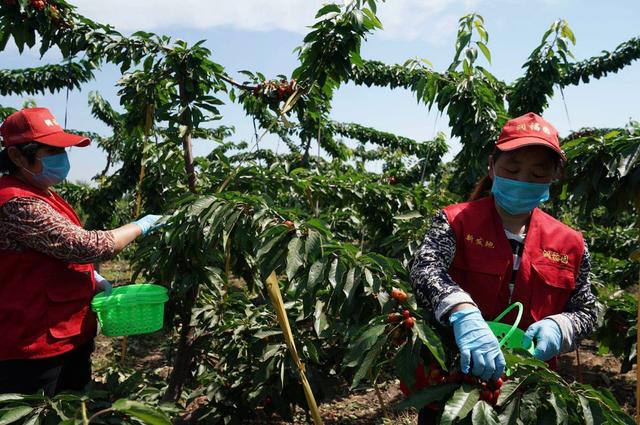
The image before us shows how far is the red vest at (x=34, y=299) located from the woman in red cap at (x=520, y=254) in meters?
1.16

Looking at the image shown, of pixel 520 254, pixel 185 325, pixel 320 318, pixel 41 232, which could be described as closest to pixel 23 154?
pixel 41 232

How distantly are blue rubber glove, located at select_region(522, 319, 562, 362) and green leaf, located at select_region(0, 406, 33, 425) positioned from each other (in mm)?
1236

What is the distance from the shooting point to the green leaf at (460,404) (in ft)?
3.12

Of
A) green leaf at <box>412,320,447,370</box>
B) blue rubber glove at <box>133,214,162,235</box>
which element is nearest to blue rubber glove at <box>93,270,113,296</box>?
blue rubber glove at <box>133,214,162,235</box>

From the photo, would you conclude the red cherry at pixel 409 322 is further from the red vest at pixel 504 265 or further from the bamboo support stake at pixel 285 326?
the bamboo support stake at pixel 285 326

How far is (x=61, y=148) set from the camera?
1.69 m

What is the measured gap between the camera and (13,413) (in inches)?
42.5

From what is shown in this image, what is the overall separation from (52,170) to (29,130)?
0.49ft

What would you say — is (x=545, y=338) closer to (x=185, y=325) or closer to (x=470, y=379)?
(x=470, y=379)

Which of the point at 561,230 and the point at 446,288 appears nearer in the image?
the point at 446,288

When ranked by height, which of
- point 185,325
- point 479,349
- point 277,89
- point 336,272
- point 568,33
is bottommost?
point 185,325

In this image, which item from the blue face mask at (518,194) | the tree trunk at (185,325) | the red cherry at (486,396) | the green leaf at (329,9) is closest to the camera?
the red cherry at (486,396)

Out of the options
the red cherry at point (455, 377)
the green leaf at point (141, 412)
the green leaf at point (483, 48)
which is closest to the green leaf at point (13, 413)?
the green leaf at point (141, 412)

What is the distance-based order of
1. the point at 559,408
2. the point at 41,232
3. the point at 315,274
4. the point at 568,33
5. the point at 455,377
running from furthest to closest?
the point at 568,33 < the point at 41,232 < the point at 315,274 < the point at 455,377 < the point at 559,408
